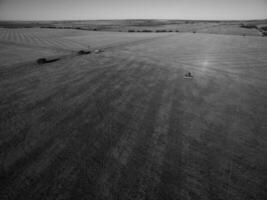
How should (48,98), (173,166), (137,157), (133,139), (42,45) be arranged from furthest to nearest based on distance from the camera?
(42,45)
(48,98)
(133,139)
(137,157)
(173,166)

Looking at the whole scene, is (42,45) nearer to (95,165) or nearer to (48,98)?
(48,98)

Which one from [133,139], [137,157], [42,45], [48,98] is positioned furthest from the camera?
[42,45]

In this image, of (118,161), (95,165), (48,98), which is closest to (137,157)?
(118,161)

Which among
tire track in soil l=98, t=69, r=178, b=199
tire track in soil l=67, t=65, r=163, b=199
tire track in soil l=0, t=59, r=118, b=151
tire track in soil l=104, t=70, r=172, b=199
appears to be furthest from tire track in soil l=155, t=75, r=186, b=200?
tire track in soil l=0, t=59, r=118, b=151

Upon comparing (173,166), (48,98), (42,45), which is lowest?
(173,166)

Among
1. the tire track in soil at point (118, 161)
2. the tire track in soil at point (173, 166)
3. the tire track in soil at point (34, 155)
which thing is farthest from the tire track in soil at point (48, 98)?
the tire track in soil at point (173, 166)

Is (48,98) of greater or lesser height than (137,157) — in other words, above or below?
above

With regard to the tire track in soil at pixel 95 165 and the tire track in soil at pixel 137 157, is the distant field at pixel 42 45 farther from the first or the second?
the tire track in soil at pixel 137 157

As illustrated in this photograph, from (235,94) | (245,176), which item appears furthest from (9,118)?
(235,94)

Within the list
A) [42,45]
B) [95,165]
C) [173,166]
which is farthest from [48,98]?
[42,45]

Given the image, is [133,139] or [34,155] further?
[133,139]
